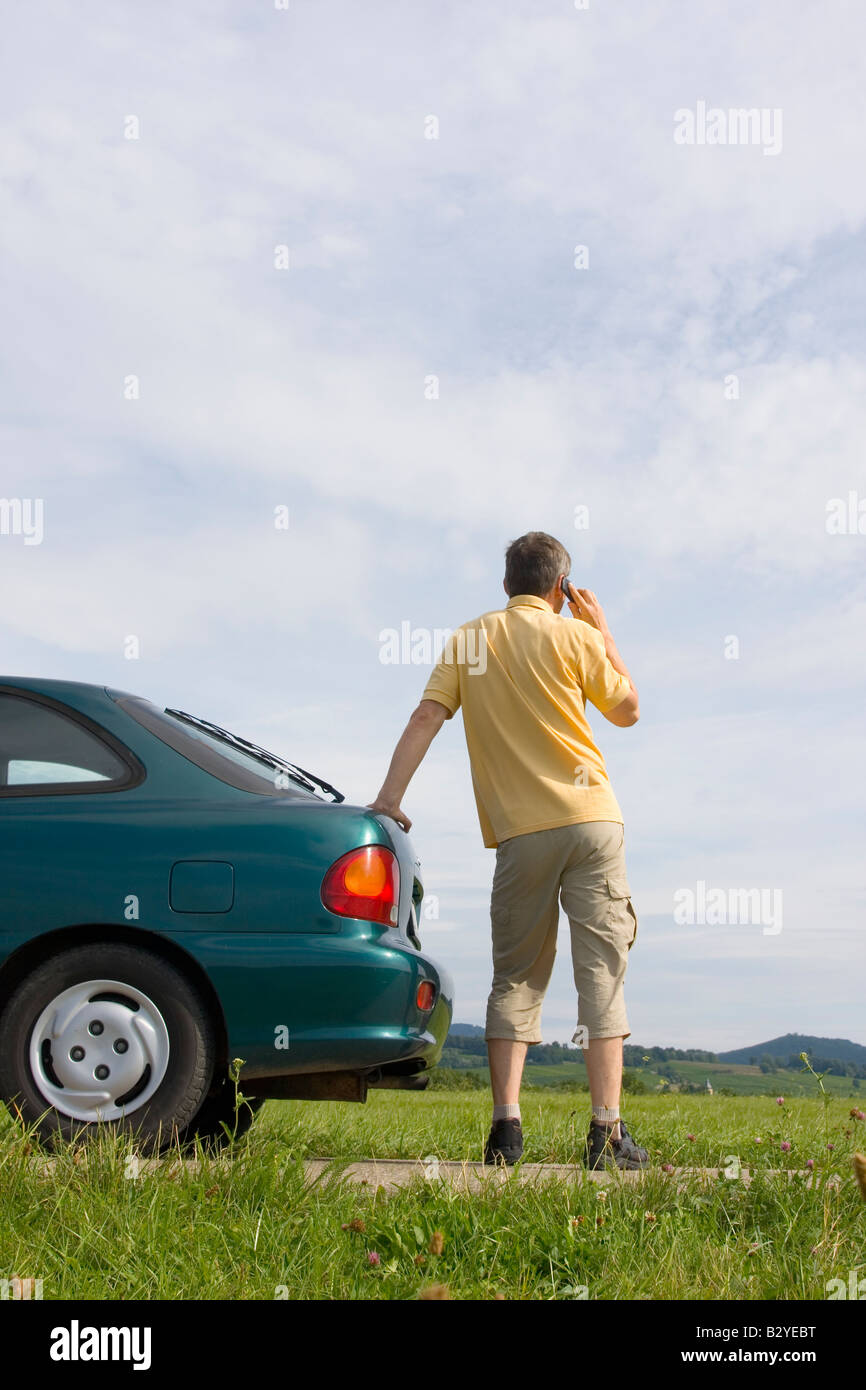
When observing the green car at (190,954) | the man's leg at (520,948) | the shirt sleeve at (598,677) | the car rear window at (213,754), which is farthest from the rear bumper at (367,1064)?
the shirt sleeve at (598,677)

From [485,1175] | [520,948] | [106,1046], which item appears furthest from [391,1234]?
[520,948]

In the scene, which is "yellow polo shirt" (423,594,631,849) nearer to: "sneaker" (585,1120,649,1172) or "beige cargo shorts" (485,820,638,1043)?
"beige cargo shorts" (485,820,638,1043)

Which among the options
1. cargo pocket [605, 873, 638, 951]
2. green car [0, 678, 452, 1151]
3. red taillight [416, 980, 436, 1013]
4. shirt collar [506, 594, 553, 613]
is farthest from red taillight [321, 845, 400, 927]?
shirt collar [506, 594, 553, 613]

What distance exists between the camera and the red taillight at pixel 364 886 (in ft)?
12.2

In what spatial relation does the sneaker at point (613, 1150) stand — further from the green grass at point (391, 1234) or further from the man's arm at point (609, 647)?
the man's arm at point (609, 647)

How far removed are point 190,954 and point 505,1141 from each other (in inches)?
52.0

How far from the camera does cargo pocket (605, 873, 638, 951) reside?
4.16 metres

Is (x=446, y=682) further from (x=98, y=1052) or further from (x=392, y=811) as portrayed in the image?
(x=98, y=1052)

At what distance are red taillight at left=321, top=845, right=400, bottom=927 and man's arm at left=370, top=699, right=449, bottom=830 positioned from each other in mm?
304

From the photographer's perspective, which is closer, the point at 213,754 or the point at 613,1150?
the point at 613,1150

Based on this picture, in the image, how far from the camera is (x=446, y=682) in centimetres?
457

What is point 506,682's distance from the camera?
4.41 metres
